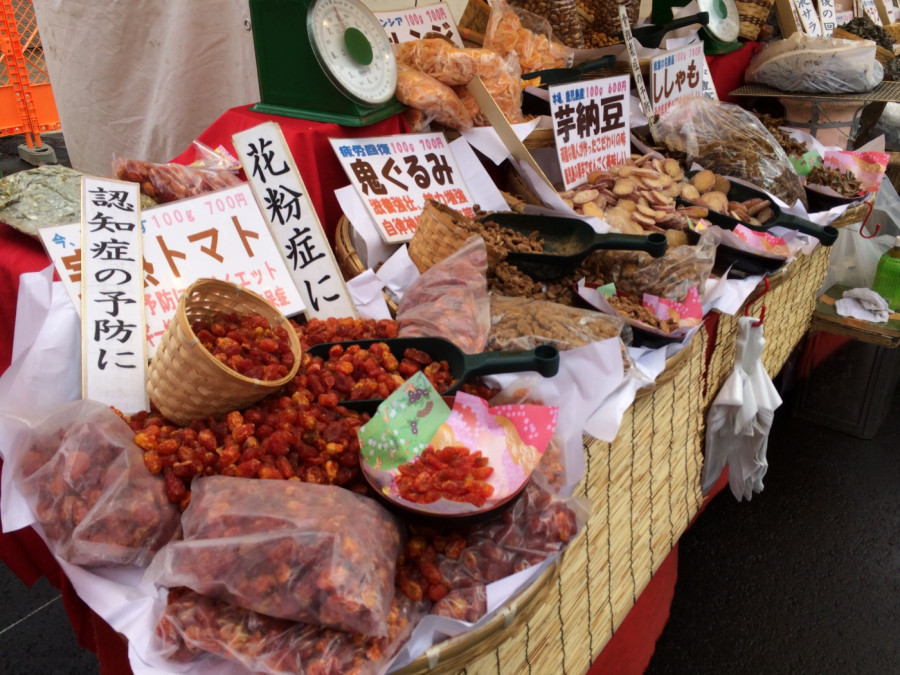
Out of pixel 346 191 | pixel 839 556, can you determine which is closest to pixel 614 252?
pixel 346 191

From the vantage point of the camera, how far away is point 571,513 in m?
1.13

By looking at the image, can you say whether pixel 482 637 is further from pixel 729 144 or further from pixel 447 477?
pixel 729 144

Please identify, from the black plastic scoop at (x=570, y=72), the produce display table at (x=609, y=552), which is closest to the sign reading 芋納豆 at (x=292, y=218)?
the produce display table at (x=609, y=552)

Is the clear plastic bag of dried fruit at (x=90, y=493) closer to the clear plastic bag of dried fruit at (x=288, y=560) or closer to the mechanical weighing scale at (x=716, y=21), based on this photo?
the clear plastic bag of dried fruit at (x=288, y=560)

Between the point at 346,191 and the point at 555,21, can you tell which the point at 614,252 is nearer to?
the point at 346,191

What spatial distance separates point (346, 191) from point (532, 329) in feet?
2.48

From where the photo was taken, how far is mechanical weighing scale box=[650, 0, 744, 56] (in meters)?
3.37

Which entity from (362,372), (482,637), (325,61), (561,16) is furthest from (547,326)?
(561,16)

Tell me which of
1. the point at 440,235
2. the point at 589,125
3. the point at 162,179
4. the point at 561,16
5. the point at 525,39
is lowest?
the point at 440,235

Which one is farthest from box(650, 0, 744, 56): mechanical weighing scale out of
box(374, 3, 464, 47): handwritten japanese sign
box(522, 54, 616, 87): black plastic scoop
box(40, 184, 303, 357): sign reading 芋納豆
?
box(40, 184, 303, 357): sign reading 芋納豆

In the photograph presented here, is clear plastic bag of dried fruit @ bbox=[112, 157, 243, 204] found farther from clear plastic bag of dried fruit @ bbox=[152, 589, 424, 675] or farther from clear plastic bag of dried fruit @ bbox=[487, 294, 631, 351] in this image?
clear plastic bag of dried fruit @ bbox=[152, 589, 424, 675]

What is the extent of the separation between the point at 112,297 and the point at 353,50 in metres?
1.13

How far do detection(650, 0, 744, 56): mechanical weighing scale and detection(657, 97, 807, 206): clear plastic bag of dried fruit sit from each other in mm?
Result: 601

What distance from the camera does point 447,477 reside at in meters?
1.06
